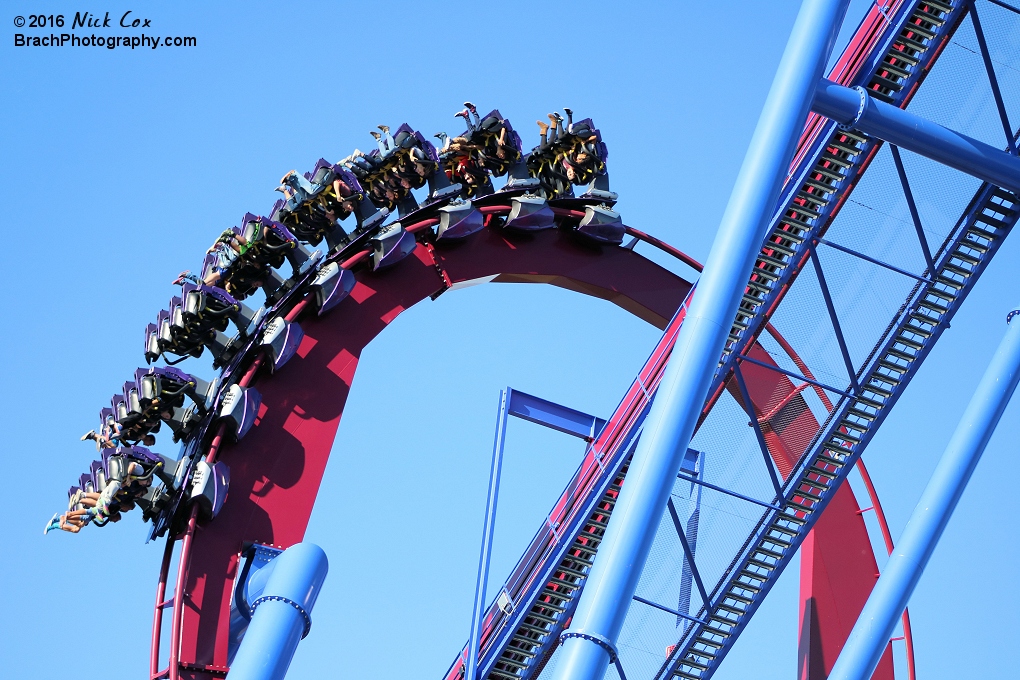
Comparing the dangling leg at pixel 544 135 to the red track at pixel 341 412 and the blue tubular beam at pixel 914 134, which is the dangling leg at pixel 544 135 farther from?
the blue tubular beam at pixel 914 134

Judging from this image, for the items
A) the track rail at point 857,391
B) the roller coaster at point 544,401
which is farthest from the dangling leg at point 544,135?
the track rail at point 857,391

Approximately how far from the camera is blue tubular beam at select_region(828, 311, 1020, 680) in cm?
647

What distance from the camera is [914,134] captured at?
21.6ft

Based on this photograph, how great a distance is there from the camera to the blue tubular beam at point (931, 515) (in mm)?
6469

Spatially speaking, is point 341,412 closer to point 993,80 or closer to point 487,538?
point 487,538

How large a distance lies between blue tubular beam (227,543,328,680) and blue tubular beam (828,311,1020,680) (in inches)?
122

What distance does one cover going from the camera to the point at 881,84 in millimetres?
7805

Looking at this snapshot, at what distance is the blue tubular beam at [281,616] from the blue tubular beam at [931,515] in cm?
309

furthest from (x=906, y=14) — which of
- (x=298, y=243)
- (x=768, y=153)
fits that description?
(x=298, y=243)

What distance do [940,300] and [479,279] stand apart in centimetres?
423

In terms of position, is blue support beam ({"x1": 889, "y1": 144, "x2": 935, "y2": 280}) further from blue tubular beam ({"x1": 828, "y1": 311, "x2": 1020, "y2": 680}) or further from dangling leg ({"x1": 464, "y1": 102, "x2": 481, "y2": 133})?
dangling leg ({"x1": 464, "y1": 102, "x2": 481, "y2": 133})

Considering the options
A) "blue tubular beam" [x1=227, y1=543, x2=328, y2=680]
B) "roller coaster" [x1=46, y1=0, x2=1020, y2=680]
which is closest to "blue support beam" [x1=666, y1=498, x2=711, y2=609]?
"roller coaster" [x1=46, y1=0, x2=1020, y2=680]

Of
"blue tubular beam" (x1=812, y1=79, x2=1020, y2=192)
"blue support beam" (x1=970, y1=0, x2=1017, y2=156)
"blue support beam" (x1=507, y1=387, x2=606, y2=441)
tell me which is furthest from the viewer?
"blue support beam" (x1=507, y1=387, x2=606, y2=441)

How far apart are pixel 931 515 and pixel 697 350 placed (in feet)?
6.99
